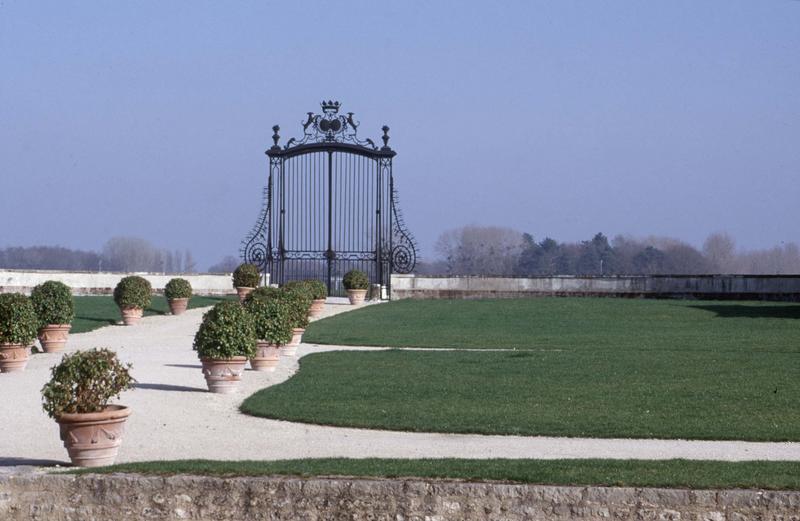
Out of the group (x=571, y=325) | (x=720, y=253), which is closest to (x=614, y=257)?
(x=720, y=253)

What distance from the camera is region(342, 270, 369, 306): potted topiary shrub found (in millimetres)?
35134

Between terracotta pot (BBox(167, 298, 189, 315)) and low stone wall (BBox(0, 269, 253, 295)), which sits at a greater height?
low stone wall (BBox(0, 269, 253, 295))

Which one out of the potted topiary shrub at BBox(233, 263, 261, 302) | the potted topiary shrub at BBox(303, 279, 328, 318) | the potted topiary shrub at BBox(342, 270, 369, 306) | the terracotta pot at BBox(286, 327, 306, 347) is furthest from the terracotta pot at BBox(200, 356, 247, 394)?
the potted topiary shrub at BBox(342, 270, 369, 306)

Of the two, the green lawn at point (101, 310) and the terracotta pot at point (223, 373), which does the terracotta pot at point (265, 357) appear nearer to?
the terracotta pot at point (223, 373)

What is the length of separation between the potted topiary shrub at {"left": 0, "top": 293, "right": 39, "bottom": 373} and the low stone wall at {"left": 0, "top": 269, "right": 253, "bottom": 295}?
1917 cm

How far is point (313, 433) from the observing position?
1181 cm

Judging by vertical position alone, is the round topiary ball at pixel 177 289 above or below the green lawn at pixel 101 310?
above

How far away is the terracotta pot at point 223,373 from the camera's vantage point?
15.0 meters

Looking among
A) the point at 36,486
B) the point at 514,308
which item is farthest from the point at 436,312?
the point at 36,486

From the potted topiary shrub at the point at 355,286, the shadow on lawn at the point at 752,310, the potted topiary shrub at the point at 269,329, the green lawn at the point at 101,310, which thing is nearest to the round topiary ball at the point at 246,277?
the green lawn at the point at 101,310

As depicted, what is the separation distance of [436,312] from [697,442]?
19.9m

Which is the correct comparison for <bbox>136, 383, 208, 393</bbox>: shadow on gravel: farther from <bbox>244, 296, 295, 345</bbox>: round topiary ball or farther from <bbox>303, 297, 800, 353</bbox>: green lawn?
<bbox>303, 297, 800, 353</bbox>: green lawn

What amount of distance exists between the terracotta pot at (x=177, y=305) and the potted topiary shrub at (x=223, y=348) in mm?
15551

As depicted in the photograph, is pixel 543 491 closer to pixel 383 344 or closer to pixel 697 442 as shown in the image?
pixel 697 442
